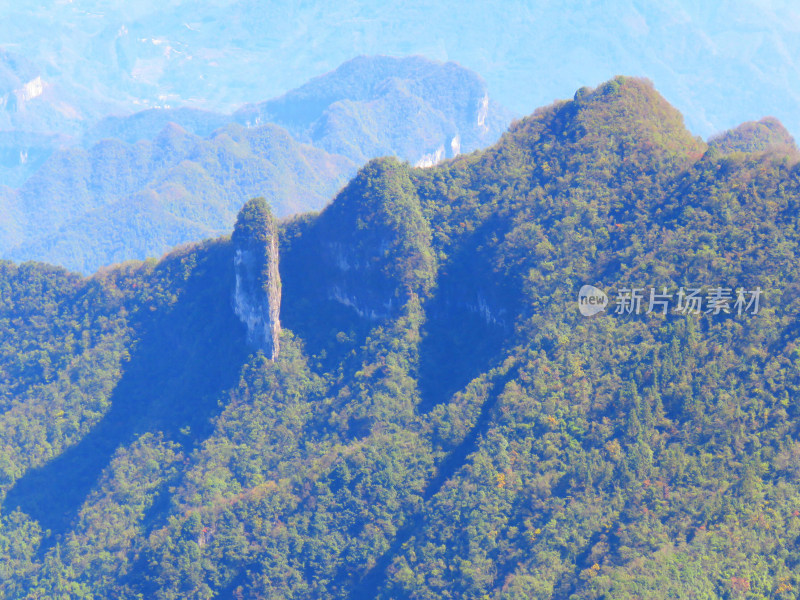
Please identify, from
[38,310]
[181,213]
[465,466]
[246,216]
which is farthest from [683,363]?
[181,213]

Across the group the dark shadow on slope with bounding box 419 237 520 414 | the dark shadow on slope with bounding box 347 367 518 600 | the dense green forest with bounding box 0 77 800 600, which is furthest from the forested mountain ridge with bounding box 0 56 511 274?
the dark shadow on slope with bounding box 347 367 518 600

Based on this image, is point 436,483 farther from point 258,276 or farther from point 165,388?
point 165,388

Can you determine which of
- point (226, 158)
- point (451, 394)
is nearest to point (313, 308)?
point (451, 394)

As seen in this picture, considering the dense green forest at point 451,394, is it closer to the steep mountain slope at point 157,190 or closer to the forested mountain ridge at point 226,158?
the steep mountain slope at point 157,190

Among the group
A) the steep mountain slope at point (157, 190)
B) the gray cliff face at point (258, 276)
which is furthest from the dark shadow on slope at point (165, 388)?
the steep mountain slope at point (157, 190)

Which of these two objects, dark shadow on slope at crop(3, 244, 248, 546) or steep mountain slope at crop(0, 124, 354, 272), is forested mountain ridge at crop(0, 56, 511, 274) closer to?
steep mountain slope at crop(0, 124, 354, 272)

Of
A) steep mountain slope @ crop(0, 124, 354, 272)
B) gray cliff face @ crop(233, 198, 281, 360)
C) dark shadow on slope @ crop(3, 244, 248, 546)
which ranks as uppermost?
steep mountain slope @ crop(0, 124, 354, 272)

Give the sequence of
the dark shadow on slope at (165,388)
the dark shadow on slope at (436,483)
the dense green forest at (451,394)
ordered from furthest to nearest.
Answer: the dark shadow on slope at (165,388) → the dark shadow on slope at (436,483) → the dense green forest at (451,394)
